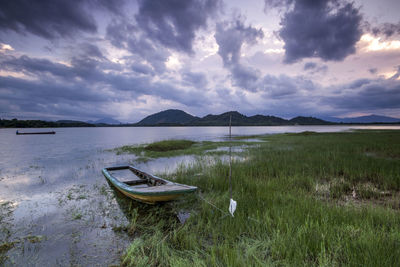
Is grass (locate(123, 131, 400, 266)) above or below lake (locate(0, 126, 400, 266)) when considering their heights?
above

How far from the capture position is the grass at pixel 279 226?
10.8 ft

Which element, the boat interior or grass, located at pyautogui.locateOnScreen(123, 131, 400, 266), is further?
the boat interior

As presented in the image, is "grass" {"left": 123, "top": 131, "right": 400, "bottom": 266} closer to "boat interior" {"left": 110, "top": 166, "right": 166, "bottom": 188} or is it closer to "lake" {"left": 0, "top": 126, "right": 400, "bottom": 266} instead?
"lake" {"left": 0, "top": 126, "right": 400, "bottom": 266}

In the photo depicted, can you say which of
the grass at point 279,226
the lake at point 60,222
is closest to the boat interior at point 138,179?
the lake at point 60,222

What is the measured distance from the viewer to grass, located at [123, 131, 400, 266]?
10.8 ft

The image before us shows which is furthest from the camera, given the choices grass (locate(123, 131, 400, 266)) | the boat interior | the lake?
the boat interior

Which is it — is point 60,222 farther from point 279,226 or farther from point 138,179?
point 279,226

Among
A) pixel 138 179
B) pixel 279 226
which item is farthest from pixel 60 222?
pixel 279 226

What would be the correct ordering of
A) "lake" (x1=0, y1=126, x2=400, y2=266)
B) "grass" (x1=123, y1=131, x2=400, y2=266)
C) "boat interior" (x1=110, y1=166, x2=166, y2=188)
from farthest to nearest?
1. "boat interior" (x1=110, y1=166, x2=166, y2=188)
2. "lake" (x1=0, y1=126, x2=400, y2=266)
3. "grass" (x1=123, y1=131, x2=400, y2=266)

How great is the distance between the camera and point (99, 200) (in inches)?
328

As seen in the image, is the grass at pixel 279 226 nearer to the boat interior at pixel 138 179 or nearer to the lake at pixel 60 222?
the lake at pixel 60 222

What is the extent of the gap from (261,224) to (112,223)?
5178 millimetres

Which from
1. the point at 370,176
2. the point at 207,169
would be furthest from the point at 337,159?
the point at 207,169

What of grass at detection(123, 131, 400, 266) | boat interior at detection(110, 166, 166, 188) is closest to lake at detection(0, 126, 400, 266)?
grass at detection(123, 131, 400, 266)
